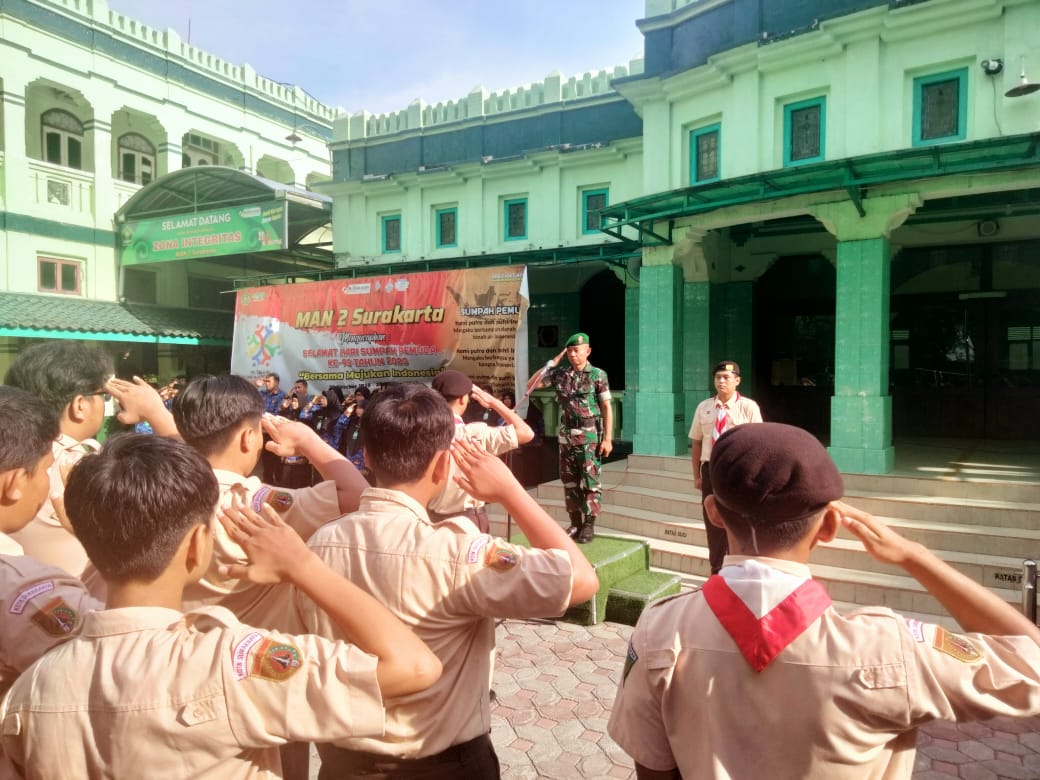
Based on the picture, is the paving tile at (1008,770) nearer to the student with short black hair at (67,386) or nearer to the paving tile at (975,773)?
the paving tile at (975,773)

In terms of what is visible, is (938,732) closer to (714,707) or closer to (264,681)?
(714,707)

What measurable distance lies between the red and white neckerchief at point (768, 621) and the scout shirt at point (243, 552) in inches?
44.3

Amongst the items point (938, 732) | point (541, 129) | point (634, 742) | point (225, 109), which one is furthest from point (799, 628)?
point (225, 109)

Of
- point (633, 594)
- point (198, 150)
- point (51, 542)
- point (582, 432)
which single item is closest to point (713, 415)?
point (582, 432)

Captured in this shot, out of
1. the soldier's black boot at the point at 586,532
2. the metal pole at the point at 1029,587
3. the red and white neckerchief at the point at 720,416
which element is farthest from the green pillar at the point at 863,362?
the metal pole at the point at 1029,587

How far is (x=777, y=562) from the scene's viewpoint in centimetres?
132

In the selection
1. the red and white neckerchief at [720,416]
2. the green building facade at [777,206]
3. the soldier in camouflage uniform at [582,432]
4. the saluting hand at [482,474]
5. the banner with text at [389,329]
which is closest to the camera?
the saluting hand at [482,474]

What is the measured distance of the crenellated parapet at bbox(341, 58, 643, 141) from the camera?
11453 mm

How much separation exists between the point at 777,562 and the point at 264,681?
987mm

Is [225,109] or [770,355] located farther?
[225,109]

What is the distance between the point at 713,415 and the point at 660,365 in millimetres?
3484

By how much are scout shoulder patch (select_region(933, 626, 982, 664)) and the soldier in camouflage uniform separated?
487 cm

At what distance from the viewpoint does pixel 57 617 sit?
4.66 ft

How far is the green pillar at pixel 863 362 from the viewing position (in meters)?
7.13
